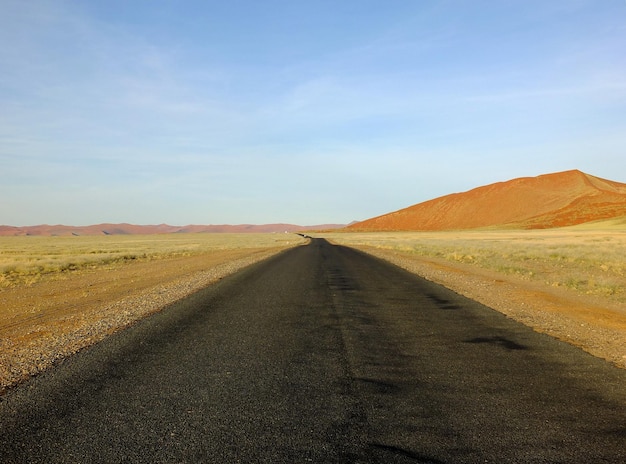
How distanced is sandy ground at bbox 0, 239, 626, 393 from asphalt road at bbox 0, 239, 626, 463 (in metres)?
0.65

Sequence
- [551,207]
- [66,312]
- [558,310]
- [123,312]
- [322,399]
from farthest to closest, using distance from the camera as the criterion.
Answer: [551,207] → [558,310] → [66,312] → [123,312] → [322,399]

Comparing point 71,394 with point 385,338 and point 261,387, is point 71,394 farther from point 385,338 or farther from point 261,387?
point 385,338

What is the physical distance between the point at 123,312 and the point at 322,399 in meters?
8.40

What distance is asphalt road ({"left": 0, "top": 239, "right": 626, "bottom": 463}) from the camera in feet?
14.2

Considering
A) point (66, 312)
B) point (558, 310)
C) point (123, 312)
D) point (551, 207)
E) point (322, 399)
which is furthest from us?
point (551, 207)

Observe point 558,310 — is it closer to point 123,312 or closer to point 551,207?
point 123,312

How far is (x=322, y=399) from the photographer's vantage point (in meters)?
5.63

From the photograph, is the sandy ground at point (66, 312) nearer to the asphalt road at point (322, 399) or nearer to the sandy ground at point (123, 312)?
the sandy ground at point (123, 312)

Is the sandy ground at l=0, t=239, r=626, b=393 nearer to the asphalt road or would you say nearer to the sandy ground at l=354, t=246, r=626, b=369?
the sandy ground at l=354, t=246, r=626, b=369

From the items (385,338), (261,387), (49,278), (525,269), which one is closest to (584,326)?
(385,338)

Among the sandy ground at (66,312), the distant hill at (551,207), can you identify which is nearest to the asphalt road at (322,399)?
the sandy ground at (66,312)

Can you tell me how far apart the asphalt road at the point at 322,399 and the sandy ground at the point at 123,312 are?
65 cm

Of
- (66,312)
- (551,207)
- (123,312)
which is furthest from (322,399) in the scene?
(551,207)

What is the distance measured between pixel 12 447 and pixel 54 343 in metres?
4.87
